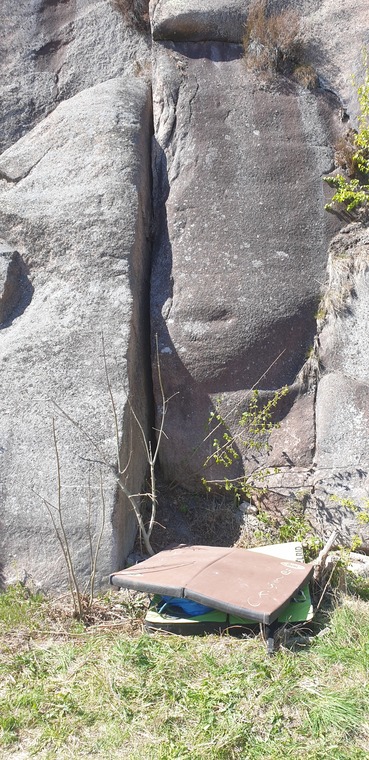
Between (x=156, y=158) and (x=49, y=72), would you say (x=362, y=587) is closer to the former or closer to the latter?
(x=156, y=158)

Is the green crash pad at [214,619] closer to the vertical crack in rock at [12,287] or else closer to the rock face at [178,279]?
the rock face at [178,279]

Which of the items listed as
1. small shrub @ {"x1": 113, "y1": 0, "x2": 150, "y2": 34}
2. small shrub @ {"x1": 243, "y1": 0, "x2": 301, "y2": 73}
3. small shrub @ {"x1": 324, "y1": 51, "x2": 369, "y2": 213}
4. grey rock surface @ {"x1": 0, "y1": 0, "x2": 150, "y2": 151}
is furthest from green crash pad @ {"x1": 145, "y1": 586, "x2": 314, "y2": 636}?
small shrub @ {"x1": 113, "y1": 0, "x2": 150, "y2": 34}

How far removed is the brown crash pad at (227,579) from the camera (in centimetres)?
329

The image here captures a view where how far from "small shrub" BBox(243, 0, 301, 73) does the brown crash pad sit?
3.76m

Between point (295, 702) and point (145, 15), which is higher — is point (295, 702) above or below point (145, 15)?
below

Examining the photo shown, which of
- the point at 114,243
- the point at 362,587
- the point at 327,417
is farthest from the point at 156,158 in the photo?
the point at 362,587

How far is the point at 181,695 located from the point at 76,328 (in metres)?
2.33

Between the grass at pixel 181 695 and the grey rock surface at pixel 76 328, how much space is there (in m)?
0.72

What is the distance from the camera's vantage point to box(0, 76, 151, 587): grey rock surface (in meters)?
4.14

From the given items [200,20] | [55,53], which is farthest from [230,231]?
[55,53]

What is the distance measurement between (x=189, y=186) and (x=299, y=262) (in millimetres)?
973

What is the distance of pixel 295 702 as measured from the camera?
2.90 metres

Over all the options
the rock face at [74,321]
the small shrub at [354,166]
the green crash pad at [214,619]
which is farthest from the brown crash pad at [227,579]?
the small shrub at [354,166]

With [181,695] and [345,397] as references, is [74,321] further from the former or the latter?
[181,695]
